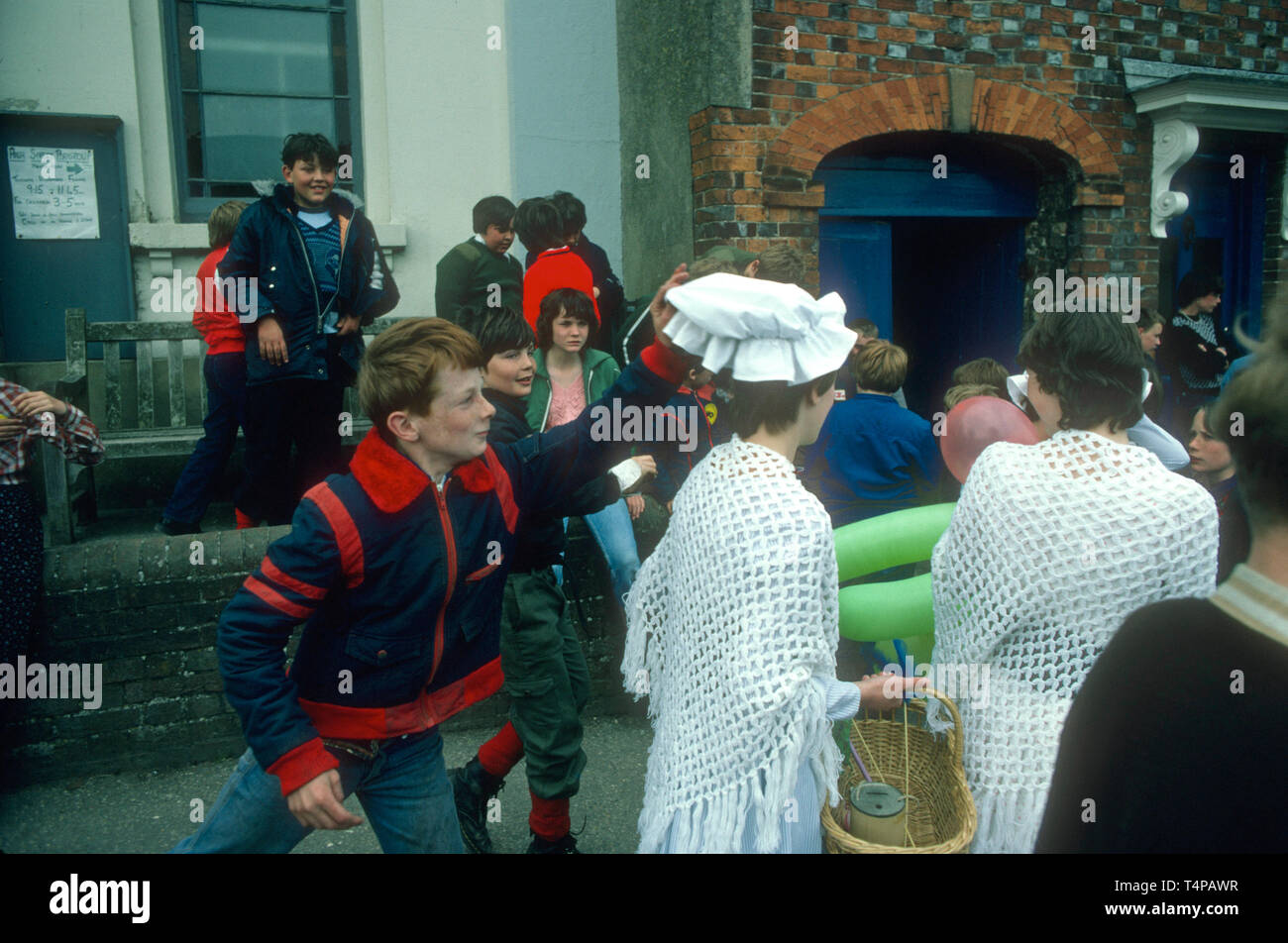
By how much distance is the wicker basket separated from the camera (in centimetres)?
192

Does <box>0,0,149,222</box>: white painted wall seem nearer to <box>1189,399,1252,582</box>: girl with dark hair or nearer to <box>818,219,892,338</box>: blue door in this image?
<box>818,219,892,338</box>: blue door

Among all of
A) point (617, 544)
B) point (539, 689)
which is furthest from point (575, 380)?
point (539, 689)

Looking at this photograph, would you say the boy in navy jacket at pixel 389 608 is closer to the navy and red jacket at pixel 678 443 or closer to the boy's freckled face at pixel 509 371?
the boy's freckled face at pixel 509 371

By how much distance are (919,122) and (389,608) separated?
5.35 meters

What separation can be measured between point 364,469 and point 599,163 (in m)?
5.20

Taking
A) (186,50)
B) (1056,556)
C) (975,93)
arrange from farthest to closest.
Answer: (975,93)
(186,50)
(1056,556)

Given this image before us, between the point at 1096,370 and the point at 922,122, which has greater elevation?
the point at 922,122

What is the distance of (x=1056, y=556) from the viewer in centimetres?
199

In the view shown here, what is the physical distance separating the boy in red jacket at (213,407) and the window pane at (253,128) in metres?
2.09

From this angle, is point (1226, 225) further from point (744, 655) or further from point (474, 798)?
point (744, 655)

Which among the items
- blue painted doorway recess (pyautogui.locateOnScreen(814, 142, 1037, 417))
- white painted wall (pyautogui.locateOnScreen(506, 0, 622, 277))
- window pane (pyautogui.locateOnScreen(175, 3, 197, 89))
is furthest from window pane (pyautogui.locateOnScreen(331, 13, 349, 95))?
blue painted doorway recess (pyautogui.locateOnScreen(814, 142, 1037, 417))

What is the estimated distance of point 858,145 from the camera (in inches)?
249

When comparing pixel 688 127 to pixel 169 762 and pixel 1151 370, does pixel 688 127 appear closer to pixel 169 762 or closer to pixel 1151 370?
pixel 1151 370

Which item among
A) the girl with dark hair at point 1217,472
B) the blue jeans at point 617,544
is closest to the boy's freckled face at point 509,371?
the blue jeans at point 617,544
